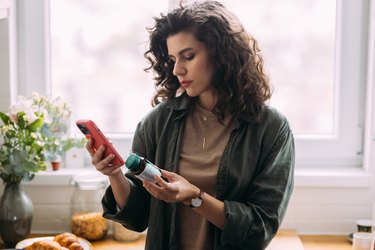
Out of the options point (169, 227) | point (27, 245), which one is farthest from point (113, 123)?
point (169, 227)

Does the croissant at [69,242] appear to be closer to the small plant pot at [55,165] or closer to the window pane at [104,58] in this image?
the small plant pot at [55,165]

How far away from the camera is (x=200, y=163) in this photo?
1440mm

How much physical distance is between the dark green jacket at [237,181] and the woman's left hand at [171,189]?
136 millimetres

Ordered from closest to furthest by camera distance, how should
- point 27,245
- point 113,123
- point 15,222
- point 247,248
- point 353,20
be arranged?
1. point 247,248
2. point 27,245
3. point 15,222
4. point 353,20
5. point 113,123

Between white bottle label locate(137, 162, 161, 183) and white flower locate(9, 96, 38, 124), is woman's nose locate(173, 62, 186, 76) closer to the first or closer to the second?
white bottle label locate(137, 162, 161, 183)

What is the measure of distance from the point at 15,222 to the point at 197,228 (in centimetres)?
78

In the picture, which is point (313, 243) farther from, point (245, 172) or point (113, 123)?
point (113, 123)

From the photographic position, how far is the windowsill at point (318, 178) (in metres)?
2.05

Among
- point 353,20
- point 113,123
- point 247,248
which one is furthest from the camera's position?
point 113,123

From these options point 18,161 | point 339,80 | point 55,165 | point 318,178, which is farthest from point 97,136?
point 339,80

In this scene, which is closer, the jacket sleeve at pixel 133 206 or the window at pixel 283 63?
the jacket sleeve at pixel 133 206

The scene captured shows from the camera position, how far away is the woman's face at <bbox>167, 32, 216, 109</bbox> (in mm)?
1382

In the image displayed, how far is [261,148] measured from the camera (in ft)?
4.71

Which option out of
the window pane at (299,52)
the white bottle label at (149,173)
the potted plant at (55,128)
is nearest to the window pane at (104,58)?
the potted plant at (55,128)
